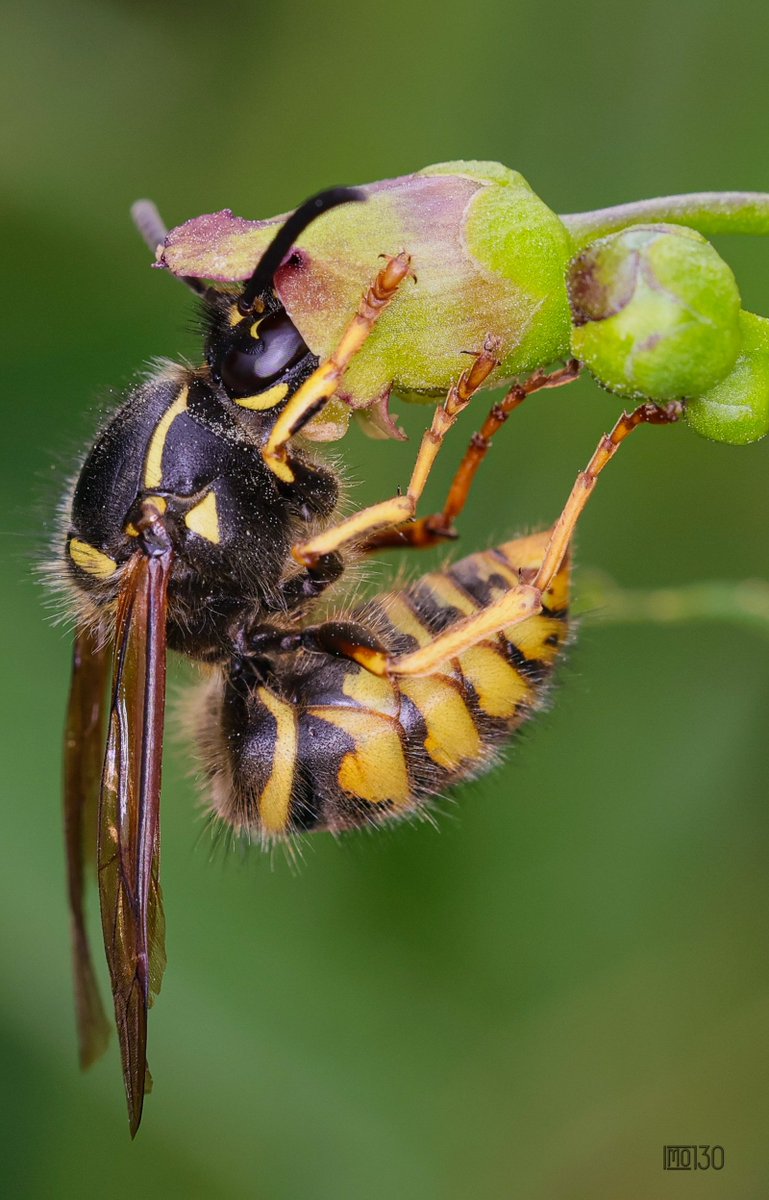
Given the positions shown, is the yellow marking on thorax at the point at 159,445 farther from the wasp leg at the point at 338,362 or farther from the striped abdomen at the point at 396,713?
the striped abdomen at the point at 396,713

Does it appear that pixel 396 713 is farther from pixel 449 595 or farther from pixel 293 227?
pixel 293 227

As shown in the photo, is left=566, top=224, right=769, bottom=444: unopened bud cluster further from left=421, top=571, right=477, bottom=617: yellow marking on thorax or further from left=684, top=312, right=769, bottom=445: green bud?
left=421, top=571, right=477, bottom=617: yellow marking on thorax

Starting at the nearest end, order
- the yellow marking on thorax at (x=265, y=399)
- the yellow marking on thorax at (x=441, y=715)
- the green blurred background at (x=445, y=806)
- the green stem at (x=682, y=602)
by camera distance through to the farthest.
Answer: the yellow marking on thorax at (x=265, y=399) < the yellow marking on thorax at (x=441, y=715) < the green stem at (x=682, y=602) < the green blurred background at (x=445, y=806)

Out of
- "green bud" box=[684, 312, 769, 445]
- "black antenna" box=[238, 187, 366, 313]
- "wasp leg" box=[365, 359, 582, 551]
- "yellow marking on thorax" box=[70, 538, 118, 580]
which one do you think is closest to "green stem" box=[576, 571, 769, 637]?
"wasp leg" box=[365, 359, 582, 551]

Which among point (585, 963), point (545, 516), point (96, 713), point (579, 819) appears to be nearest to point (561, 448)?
point (545, 516)

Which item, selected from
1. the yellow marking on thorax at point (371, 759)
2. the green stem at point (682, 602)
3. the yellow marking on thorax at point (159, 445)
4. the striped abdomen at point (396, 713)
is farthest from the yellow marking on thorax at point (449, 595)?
the yellow marking on thorax at point (159, 445)

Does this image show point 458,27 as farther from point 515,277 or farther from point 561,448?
point 515,277
